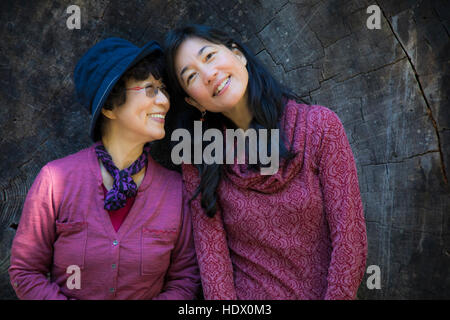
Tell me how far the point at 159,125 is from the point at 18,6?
1.10 m

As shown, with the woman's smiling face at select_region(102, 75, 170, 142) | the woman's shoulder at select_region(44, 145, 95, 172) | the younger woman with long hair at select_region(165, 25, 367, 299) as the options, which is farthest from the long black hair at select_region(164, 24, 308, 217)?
the woman's shoulder at select_region(44, 145, 95, 172)

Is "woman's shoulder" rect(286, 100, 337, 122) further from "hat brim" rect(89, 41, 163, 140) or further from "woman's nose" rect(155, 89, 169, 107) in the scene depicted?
"hat brim" rect(89, 41, 163, 140)

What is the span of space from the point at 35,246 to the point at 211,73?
1.21 m

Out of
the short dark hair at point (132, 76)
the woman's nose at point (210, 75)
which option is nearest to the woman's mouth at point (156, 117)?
the short dark hair at point (132, 76)

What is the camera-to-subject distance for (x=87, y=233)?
2158 millimetres

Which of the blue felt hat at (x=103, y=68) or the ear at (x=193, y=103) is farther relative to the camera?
the ear at (x=193, y=103)

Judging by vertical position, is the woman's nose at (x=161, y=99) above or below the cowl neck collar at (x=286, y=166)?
above

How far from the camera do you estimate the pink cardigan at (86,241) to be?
7.02ft

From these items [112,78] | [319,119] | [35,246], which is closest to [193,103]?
[112,78]

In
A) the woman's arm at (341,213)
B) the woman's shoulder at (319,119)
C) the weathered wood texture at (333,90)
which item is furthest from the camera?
the weathered wood texture at (333,90)

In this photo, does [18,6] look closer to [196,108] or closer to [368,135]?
[196,108]

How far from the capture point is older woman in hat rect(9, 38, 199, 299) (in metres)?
2.14

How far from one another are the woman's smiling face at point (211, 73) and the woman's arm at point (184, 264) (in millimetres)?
594

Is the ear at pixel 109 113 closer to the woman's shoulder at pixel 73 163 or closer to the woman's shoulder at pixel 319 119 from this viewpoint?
the woman's shoulder at pixel 73 163
